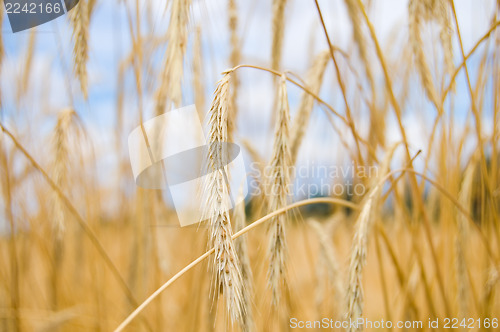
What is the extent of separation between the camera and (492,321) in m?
0.91

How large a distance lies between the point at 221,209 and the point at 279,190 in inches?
6.0

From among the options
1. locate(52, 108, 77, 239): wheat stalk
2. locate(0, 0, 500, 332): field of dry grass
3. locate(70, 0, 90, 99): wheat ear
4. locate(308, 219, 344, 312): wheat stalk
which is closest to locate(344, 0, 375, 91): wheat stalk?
locate(0, 0, 500, 332): field of dry grass

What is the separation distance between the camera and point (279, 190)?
0.60 metres

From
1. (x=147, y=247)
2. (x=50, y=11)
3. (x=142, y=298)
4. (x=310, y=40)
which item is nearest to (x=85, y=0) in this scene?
(x=50, y=11)

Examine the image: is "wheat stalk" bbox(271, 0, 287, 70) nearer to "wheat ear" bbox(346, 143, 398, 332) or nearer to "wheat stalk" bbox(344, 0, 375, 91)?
"wheat stalk" bbox(344, 0, 375, 91)

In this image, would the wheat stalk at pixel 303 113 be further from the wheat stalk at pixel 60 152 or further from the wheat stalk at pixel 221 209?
the wheat stalk at pixel 60 152

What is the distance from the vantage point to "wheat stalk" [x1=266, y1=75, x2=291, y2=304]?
575mm

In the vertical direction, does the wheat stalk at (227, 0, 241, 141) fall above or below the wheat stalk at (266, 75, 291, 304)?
above

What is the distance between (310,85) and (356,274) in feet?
1.58

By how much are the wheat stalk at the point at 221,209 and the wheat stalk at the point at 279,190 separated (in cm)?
9

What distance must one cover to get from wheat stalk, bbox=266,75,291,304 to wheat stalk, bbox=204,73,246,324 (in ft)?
0.28

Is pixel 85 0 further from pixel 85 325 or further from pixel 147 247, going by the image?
pixel 85 325

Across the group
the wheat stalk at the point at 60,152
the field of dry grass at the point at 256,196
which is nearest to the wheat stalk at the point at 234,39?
the field of dry grass at the point at 256,196

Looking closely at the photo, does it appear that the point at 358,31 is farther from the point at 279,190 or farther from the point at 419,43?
the point at 279,190
